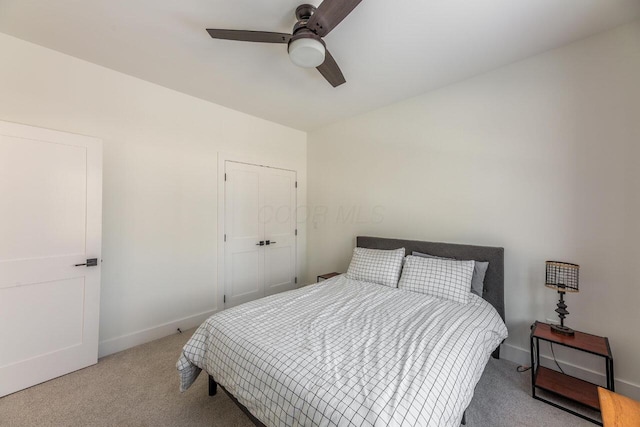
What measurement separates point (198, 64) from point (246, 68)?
0.44 meters

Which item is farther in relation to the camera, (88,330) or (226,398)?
(88,330)

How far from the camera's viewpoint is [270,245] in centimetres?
382

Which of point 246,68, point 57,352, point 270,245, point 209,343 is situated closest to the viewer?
point 209,343

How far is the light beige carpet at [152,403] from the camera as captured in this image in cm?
162

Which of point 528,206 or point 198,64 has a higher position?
point 198,64

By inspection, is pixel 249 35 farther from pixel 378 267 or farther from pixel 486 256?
pixel 486 256

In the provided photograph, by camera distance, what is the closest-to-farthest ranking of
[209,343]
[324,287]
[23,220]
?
Answer: [209,343] → [23,220] → [324,287]

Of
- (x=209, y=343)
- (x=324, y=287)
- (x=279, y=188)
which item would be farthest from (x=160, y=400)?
(x=279, y=188)

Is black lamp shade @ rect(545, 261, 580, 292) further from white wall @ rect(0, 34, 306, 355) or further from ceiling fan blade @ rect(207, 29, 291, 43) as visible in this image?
white wall @ rect(0, 34, 306, 355)

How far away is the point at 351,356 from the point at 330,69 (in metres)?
1.98

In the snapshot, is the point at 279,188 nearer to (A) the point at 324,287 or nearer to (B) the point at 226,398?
(A) the point at 324,287

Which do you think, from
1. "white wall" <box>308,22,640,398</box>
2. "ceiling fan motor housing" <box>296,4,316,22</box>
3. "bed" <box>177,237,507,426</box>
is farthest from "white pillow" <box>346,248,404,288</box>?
"ceiling fan motor housing" <box>296,4,316,22</box>

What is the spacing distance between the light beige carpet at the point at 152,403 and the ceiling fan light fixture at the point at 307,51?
2470mm

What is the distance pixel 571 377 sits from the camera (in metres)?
1.93
